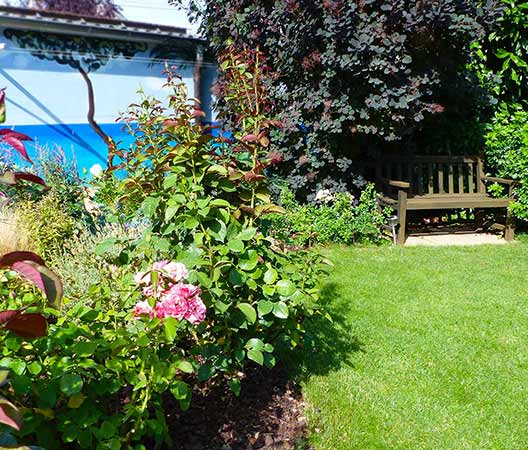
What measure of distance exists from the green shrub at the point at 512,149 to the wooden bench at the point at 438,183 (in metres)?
0.14

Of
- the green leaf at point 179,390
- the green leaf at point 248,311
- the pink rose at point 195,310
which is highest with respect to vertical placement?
the pink rose at point 195,310

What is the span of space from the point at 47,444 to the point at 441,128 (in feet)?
22.8

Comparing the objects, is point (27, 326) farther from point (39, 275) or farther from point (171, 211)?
point (171, 211)

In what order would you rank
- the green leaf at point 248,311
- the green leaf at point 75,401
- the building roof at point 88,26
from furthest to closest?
1. the building roof at point 88,26
2. the green leaf at point 248,311
3. the green leaf at point 75,401

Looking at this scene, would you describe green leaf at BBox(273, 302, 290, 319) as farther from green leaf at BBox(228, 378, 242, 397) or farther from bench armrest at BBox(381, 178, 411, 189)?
bench armrest at BBox(381, 178, 411, 189)

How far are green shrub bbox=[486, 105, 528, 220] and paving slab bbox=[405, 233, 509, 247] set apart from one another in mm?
455

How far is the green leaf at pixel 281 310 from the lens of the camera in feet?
7.36

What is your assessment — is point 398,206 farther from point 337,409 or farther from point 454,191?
point 337,409

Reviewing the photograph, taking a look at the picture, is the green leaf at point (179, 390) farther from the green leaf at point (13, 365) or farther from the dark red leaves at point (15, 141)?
the dark red leaves at point (15, 141)

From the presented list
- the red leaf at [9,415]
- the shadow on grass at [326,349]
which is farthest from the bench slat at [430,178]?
the red leaf at [9,415]

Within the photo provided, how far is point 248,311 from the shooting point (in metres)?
2.19

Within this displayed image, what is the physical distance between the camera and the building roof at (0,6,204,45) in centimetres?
770

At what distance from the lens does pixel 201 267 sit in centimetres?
230

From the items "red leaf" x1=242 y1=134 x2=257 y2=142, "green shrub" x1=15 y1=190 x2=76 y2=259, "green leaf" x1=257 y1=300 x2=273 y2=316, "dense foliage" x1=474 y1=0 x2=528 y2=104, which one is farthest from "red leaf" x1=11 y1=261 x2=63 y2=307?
"dense foliage" x1=474 y1=0 x2=528 y2=104
